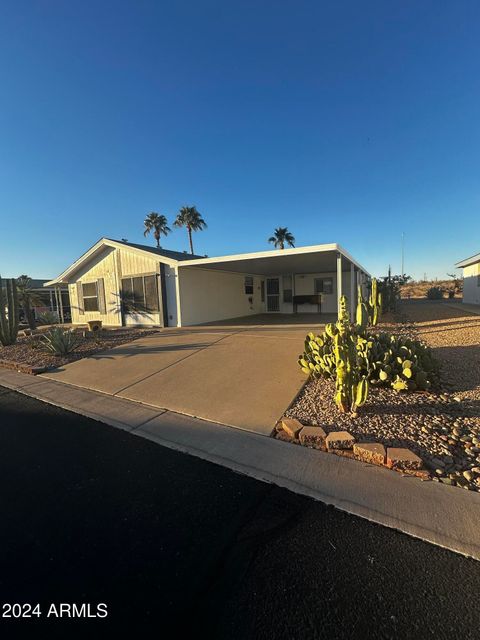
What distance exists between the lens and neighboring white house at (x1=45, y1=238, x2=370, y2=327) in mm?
12453

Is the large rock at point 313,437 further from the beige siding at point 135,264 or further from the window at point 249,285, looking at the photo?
the window at point 249,285

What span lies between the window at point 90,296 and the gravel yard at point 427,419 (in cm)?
1378

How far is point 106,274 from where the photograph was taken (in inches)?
583

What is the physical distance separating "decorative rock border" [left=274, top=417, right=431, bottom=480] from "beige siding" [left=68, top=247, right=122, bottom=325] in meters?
12.7

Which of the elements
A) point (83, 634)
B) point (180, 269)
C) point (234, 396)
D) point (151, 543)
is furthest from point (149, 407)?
point (180, 269)

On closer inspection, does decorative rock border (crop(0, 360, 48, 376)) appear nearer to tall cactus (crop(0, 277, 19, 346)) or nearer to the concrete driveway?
the concrete driveway

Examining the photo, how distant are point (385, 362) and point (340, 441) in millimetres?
1977

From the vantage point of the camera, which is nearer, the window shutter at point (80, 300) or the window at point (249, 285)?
the window shutter at point (80, 300)

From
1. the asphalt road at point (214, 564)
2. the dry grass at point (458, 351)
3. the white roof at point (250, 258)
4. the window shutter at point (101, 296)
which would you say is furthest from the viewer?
the window shutter at point (101, 296)

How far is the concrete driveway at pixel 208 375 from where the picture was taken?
14.3 feet

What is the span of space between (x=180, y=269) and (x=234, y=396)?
8.58 m

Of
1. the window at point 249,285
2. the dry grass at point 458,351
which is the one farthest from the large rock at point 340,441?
the window at point 249,285

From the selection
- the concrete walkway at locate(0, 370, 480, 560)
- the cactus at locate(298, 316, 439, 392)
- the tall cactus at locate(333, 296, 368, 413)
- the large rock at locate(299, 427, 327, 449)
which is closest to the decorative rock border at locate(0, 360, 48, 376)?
the concrete walkway at locate(0, 370, 480, 560)

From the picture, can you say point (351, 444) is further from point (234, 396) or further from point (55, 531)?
point (55, 531)
